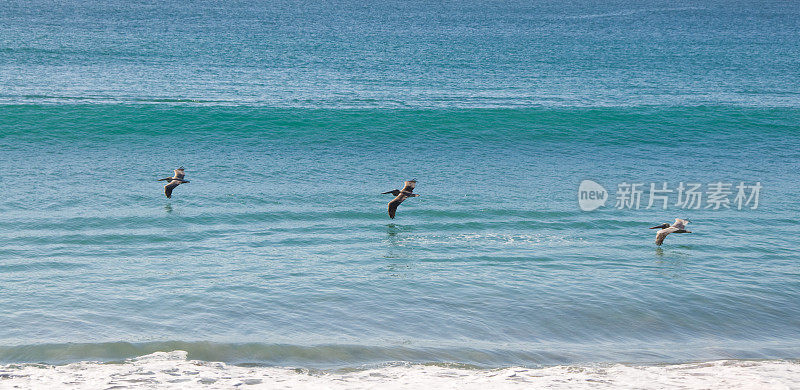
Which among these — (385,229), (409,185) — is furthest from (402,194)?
(385,229)

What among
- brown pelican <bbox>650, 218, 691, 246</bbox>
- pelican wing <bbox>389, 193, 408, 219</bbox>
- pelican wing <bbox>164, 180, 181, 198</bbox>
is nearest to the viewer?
brown pelican <bbox>650, 218, 691, 246</bbox>

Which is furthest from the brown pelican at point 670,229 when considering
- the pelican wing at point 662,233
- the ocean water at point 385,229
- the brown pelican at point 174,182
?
the brown pelican at point 174,182

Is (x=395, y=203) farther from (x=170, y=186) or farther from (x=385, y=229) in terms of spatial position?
(x=170, y=186)

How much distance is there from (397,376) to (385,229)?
931 centimetres

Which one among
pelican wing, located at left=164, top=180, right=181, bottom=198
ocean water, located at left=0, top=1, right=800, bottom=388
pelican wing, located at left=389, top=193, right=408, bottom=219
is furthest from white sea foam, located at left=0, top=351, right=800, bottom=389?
pelican wing, located at left=164, top=180, right=181, bottom=198

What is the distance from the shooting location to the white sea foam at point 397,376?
30.5 ft

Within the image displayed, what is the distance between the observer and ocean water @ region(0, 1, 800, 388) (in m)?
11.2

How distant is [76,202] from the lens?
68.6 ft

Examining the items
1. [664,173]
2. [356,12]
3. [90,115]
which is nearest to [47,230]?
[90,115]

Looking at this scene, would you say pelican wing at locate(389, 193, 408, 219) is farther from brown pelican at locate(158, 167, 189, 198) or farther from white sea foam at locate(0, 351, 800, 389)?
white sea foam at locate(0, 351, 800, 389)

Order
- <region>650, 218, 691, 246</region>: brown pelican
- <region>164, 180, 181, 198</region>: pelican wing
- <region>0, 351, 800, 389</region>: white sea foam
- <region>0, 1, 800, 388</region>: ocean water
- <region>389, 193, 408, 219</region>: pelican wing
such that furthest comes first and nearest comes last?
<region>164, 180, 181, 198</region>: pelican wing → <region>389, 193, 408, 219</region>: pelican wing → <region>650, 218, 691, 246</region>: brown pelican → <region>0, 1, 800, 388</region>: ocean water → <region>0, 351, 800, 389</region>: white sea foam

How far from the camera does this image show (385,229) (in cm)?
1920

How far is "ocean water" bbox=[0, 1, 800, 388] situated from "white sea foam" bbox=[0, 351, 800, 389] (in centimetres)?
7

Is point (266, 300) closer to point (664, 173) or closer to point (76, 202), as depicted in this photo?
point (76, 202)
